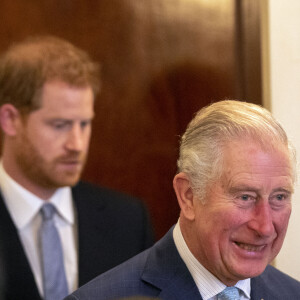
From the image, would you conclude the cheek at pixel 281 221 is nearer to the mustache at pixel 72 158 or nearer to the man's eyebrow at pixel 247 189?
the man's eyebrow at pixel 247 189

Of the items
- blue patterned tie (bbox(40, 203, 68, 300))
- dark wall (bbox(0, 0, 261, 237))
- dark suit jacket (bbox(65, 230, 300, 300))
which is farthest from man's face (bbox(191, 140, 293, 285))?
dark wall (bbox(0, 0, 261, 237))

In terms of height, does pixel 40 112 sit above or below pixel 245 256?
above

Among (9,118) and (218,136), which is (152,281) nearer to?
(218,136)

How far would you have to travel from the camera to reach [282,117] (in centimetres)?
279

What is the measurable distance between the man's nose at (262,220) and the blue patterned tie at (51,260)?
0.71 metres

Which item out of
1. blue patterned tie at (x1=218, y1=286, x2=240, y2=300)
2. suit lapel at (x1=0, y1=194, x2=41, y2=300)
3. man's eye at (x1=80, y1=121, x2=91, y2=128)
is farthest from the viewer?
man's eye at (x1=80, y1=121, x2=91, y2=128)

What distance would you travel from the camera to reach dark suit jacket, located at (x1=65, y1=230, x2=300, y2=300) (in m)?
1.71

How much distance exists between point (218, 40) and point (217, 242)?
106cm

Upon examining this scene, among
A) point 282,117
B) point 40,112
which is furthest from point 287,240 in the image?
point 40,112

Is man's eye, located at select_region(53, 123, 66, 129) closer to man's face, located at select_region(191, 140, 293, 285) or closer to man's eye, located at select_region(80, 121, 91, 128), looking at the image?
man's eye, located at select_region(80, 121, 91, 128)

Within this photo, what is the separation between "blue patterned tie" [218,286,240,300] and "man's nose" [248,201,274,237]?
0.63 ft

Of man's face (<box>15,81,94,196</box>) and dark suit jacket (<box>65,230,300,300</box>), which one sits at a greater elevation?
man's face (<box>15,81,94,196</box>)

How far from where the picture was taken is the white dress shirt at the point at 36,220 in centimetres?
210

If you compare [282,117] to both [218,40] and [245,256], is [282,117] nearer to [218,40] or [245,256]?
[218,40]
